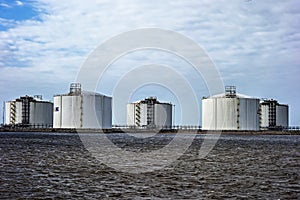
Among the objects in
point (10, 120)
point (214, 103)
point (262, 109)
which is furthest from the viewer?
point (10, 120)

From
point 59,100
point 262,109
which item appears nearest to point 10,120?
point 59,100

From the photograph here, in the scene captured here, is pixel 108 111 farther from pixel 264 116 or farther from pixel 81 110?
pixel 264 116

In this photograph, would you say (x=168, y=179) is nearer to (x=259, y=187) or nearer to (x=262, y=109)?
(x=259, y=187)

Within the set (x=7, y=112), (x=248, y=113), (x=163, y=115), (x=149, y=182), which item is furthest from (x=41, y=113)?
(x=149, y=182)

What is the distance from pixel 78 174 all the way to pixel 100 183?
4.23 metres

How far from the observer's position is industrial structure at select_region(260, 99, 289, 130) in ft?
393

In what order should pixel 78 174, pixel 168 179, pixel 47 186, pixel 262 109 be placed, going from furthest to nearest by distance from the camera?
pixel 262 109
pixel 78 174
pixel 168 179
pixel 47 186

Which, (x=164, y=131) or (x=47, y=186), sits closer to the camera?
(x=47, y=186)

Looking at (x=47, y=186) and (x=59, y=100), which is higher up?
(x=59, y=100)

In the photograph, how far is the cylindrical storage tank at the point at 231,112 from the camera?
103438mm

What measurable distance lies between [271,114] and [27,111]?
6307 cm

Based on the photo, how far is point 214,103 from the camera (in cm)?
10506

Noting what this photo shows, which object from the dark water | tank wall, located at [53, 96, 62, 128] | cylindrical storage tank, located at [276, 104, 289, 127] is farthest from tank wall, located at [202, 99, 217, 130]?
the dark water

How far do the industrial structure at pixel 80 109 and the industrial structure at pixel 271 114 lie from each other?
39.7 meters
